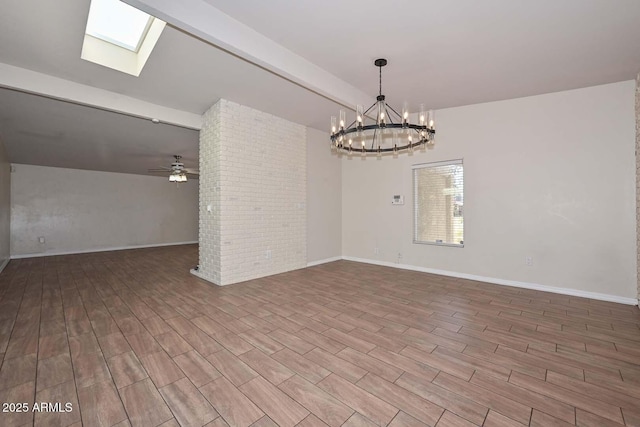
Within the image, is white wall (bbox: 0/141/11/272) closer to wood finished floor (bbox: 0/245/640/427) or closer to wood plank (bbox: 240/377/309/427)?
wood finished floor (bbox: 0/245/640/427)

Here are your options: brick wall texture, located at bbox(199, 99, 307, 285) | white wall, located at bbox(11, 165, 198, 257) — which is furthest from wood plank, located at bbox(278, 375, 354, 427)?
white wall, located at bbox(11, 165, 198, 257)

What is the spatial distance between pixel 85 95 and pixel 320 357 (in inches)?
177

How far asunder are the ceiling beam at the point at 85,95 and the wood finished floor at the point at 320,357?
2.71 metres

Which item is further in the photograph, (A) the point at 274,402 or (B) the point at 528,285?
(B) the point at 528,285

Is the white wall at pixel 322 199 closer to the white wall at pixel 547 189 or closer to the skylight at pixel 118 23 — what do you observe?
the white wall at pixel 547 189

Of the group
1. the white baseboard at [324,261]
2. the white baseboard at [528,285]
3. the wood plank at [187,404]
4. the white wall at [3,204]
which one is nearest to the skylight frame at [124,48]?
the wood plank at [187,404]

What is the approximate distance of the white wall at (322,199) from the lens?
18.8ft

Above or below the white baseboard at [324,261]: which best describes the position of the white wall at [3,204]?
above

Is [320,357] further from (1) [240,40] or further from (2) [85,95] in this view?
(2) [85,95]

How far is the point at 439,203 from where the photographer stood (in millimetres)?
4992

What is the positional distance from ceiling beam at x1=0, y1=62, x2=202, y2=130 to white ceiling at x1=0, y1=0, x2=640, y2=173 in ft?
0.36

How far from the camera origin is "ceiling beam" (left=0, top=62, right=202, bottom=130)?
3131mm

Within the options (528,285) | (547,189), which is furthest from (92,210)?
(547,189)

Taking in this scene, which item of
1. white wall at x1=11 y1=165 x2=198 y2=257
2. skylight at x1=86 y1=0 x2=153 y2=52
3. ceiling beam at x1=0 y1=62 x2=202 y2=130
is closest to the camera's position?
skylight at x1=86 y1=0 x2=153 y2=52
